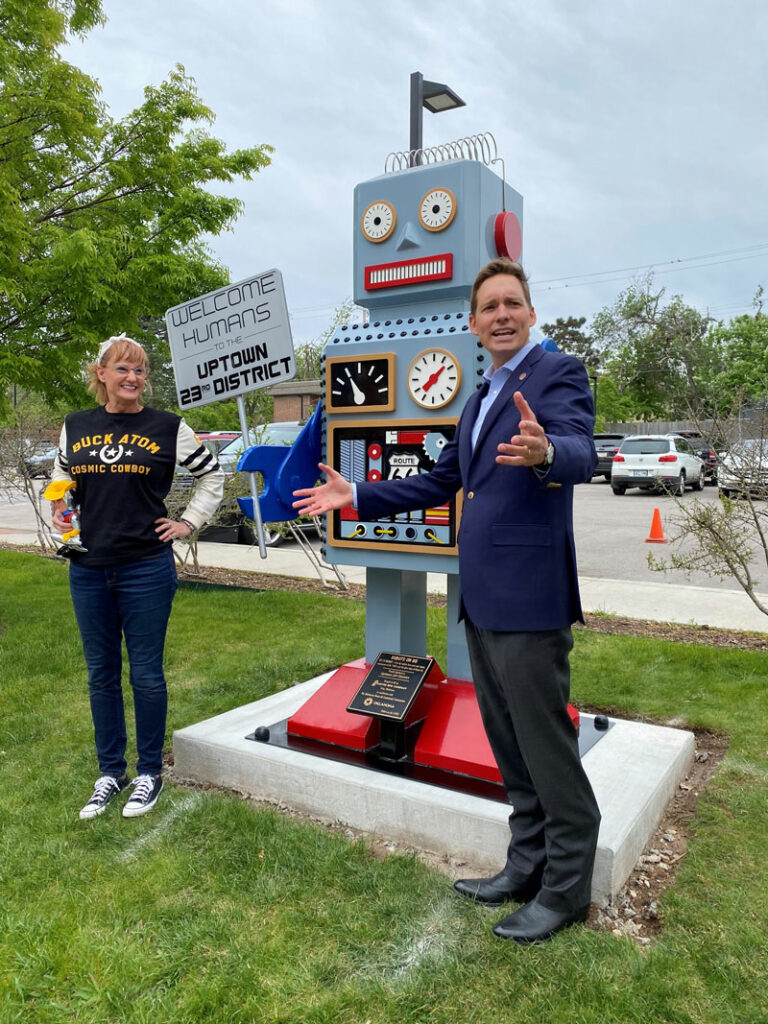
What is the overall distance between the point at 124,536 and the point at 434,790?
1571 mm

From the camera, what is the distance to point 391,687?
130 inches

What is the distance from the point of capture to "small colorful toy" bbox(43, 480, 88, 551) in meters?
3.08

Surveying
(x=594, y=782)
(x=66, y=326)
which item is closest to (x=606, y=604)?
(x=594, y=782)

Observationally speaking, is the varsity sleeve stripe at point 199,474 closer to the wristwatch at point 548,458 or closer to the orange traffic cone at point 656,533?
the wristwatch at point 548,458

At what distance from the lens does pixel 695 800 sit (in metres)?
3.33

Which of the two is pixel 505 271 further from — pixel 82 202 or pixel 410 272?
pixel 82 202

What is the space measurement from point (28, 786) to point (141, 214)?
442 centimetres

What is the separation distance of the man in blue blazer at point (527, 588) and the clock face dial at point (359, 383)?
3.06 ft

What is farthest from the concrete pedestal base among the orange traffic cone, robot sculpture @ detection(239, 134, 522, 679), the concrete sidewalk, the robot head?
the orange traffic cone

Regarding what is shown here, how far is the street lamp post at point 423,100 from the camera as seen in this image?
4.78 m

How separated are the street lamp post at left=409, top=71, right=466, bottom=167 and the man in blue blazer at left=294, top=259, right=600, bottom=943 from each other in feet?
9.07

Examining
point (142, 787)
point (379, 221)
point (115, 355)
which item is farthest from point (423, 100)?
point (142, 787)

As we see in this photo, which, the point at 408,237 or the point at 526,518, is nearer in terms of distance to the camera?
the point at 526,518

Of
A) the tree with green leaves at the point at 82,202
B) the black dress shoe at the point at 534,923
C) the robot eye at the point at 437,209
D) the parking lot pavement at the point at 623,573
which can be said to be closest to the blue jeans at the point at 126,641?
the black dress shoe at the point at 534,923
